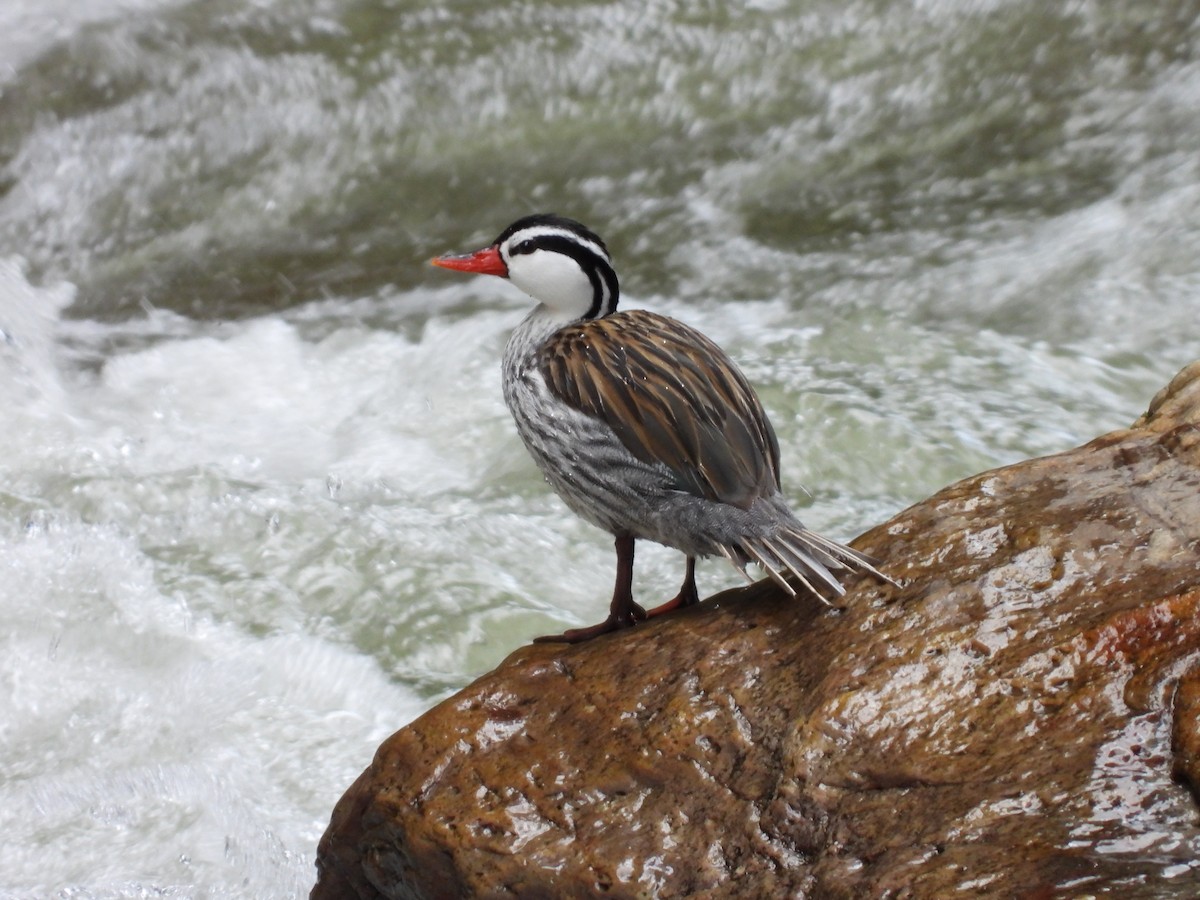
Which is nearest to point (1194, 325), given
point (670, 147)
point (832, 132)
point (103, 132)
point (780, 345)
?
point (780, 345)

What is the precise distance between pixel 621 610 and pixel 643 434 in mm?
551

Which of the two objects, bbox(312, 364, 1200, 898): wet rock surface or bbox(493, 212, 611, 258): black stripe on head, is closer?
bbox(312, 364, 1200, 898): wet rock surface

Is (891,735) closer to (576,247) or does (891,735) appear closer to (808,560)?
(808,560)

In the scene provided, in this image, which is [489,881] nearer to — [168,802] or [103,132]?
[168,802]

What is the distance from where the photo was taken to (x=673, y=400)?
3822 mm

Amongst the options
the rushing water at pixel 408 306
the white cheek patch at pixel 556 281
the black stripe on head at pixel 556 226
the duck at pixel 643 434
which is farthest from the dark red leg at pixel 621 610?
the rushing water at pixel 408 306

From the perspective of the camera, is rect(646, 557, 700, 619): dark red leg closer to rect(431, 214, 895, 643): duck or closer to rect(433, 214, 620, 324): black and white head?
rect(431, 214, 895, 643): duck

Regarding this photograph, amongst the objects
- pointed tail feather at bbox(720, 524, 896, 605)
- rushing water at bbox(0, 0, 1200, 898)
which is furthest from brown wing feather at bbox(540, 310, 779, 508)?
rushing water at bbox(0, 0, 1200, 898)

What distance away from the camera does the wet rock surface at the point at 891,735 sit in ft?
9.12

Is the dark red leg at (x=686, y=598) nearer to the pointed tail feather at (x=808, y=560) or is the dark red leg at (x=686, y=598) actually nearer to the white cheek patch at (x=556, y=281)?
the pointed tail feather at (x=808, y=560)

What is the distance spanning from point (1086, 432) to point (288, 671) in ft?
12.5

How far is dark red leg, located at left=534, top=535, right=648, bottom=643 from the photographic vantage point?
13.0 feet

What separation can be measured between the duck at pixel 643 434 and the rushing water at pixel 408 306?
1.84 meters

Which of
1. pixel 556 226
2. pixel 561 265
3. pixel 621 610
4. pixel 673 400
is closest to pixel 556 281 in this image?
pixel 561 265
